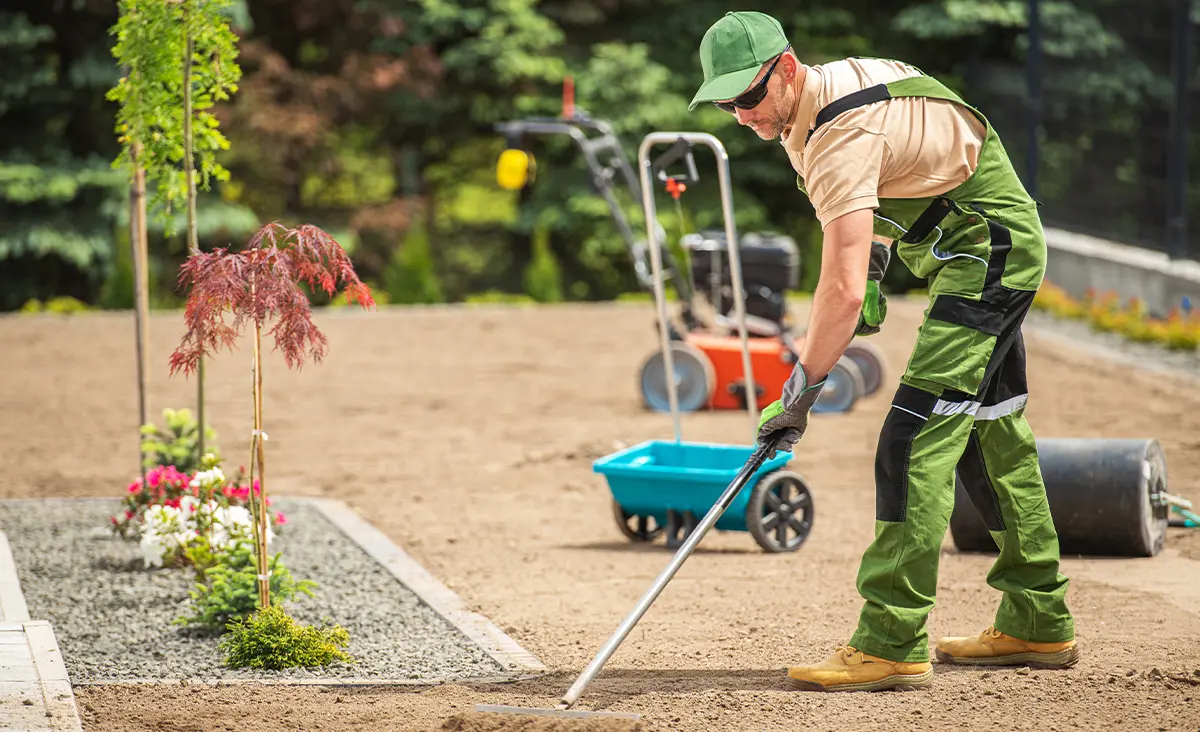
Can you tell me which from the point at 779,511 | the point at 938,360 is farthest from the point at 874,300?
the point at 779,511

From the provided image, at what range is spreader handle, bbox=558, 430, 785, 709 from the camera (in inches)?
169

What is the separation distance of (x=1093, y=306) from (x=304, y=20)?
1058cm

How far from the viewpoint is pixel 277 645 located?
16.5 ft

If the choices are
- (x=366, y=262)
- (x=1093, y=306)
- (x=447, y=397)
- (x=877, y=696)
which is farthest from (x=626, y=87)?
(x=877, y=696)

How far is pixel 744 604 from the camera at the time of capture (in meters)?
5.84

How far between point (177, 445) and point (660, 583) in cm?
339

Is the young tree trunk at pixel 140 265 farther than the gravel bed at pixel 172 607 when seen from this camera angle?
Yes

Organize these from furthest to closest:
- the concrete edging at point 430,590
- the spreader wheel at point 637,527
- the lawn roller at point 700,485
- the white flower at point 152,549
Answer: the spreader wheel at point 637,527
the lawn roller at point 700,485
the white flower at point 152,549
the concrete edging at point 430,590

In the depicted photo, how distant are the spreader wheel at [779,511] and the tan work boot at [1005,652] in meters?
1.92

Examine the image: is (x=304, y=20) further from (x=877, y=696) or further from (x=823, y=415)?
(x=877, y=696)

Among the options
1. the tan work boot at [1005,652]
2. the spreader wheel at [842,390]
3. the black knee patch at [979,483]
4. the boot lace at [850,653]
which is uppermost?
the black knee patch at [979,483]

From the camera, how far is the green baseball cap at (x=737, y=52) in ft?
13.8

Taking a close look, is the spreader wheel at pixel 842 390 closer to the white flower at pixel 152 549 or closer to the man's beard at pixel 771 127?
the white flower at pixel 152 549

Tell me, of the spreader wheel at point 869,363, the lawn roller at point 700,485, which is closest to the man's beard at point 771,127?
the lawn roller at point 700,485
